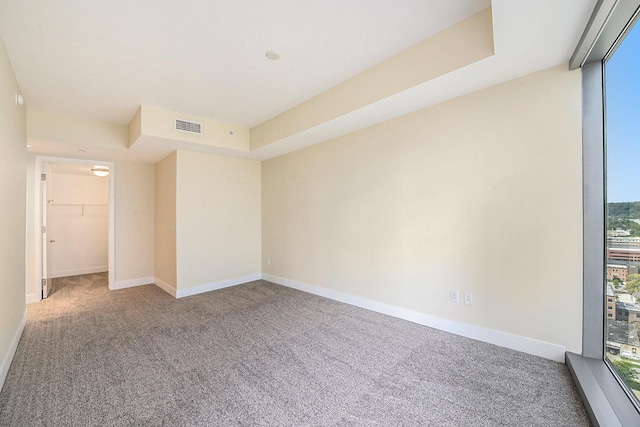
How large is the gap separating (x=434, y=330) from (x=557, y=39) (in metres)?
2.72

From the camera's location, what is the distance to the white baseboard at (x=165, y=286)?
14.4 ft

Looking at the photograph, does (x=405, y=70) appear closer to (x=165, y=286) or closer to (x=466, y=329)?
(x=466, y=329)

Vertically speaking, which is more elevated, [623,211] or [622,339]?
[623,211]

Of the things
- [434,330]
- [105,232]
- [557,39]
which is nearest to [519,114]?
[557,39]

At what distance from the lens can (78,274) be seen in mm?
6102

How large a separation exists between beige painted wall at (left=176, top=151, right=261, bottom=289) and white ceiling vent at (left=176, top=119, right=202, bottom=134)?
2.07 ft

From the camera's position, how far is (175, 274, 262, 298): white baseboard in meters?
4.34

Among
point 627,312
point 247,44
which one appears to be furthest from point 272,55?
point 627,312

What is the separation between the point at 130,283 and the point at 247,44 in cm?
481

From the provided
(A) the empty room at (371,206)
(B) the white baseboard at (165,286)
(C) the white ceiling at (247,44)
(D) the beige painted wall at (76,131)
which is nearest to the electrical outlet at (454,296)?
(A) the empty room at (371,206)

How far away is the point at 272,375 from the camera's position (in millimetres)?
2168

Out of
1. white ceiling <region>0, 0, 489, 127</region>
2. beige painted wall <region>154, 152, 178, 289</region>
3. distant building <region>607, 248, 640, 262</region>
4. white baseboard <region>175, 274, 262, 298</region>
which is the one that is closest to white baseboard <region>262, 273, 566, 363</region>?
distant building <region>607, 248, 640, 262</region>

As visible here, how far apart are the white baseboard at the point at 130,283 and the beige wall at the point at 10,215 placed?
182 centimetres

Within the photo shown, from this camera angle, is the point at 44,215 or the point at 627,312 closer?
the point at 627,312
